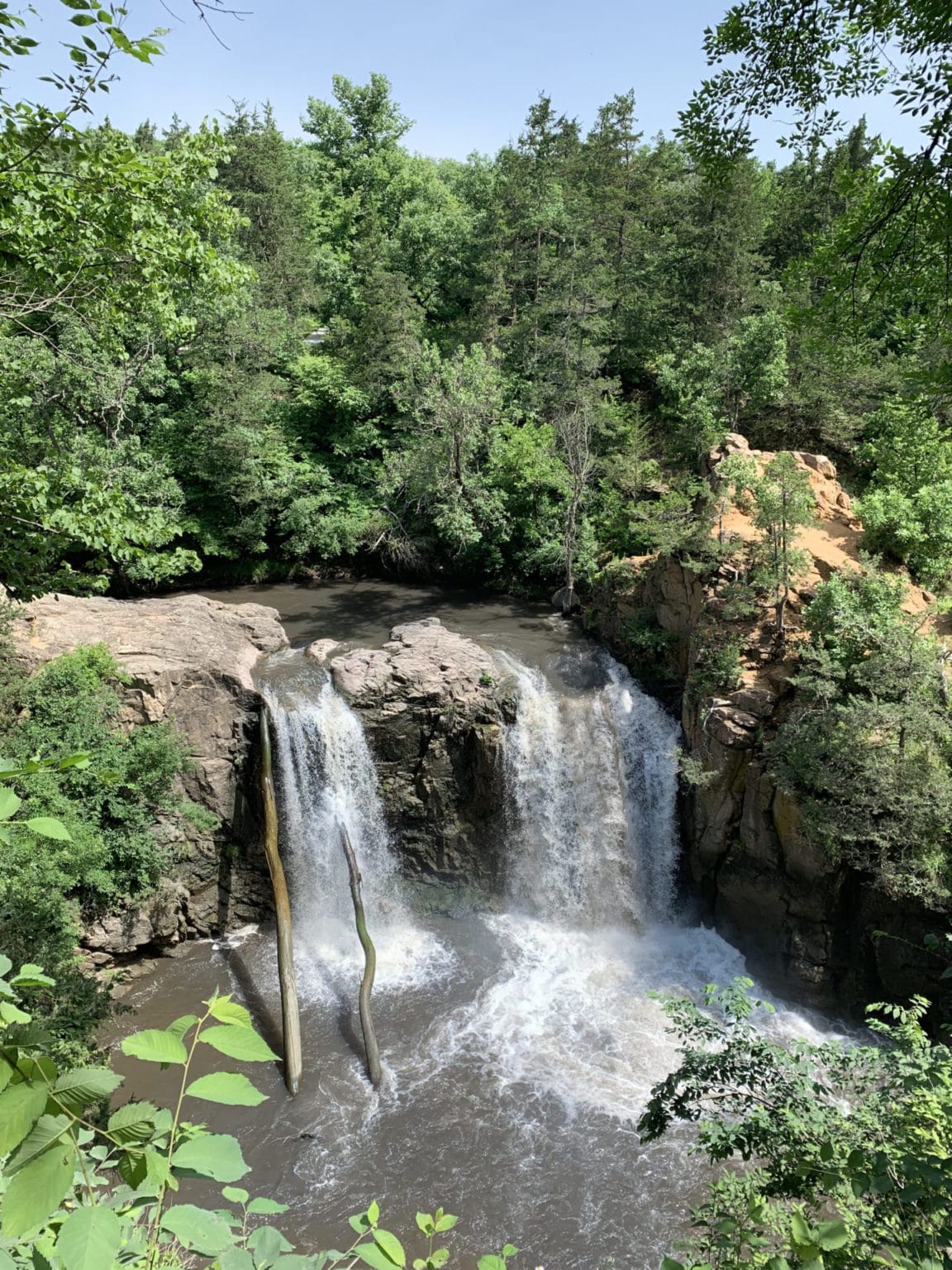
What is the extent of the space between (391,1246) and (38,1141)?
32.1 inches

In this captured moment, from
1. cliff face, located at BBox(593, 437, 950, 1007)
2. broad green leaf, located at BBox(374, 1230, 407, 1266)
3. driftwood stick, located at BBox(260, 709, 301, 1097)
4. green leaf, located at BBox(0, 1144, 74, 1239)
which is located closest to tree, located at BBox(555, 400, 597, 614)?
cliff face, located at BBox(593, 437, 950, 1007)

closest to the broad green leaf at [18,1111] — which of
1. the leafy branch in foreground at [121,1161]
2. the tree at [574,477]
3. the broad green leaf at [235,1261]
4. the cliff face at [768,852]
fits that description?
the leafy branch in foreground at [121,1161]

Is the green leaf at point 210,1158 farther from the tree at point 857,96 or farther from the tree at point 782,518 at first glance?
the tree at point 782,518

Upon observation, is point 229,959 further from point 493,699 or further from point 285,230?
point 285,230

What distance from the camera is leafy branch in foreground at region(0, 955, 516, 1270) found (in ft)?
3.37

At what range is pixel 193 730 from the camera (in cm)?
1110

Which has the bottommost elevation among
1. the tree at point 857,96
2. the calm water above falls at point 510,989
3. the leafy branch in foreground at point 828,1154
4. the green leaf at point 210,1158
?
the calm water above falls at point 510,989

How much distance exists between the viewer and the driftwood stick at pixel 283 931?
886 centimetres

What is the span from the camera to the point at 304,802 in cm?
1159

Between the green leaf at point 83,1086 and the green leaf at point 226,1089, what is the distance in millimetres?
206

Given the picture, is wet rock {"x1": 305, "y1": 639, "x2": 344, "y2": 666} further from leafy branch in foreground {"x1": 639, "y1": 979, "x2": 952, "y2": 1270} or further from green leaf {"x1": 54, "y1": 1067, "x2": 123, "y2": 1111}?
green leaf {"x1": 54, "y1": 1067, "x2": 123, "y2": 1111}

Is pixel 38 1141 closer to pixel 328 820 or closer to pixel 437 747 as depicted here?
pixel 437 747

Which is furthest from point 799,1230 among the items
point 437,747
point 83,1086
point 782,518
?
point 782,518

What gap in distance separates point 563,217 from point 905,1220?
2505cm
